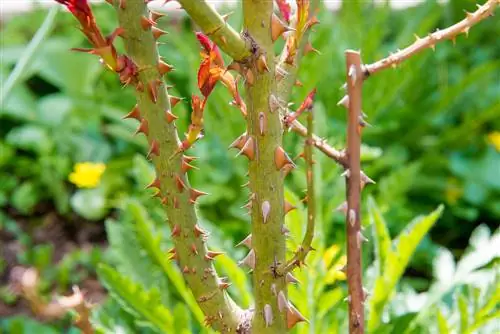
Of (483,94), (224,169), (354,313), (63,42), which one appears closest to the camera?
(354,313)

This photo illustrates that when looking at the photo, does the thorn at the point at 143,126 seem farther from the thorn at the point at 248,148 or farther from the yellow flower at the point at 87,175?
the yellow flower at the point at 87,175

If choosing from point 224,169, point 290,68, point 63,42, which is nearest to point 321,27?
point 224,169

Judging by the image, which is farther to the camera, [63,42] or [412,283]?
[63,42]

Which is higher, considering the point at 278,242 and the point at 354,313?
the point at 278,242

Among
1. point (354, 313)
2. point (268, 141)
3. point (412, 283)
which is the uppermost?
point (268, 141)

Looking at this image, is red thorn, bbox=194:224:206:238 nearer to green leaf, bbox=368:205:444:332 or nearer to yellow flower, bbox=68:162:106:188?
green leaf, bbox=368:205:444:332

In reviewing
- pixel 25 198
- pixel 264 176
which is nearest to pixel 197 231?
pixel 264 176

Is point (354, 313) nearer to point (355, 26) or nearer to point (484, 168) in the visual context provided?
point (484, 168)

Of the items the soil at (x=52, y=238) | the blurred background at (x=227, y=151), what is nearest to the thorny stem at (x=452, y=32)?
the blurred background at (x=227, y=151)
